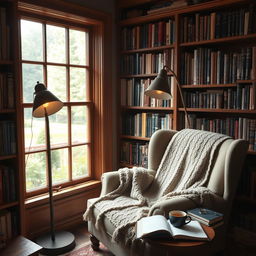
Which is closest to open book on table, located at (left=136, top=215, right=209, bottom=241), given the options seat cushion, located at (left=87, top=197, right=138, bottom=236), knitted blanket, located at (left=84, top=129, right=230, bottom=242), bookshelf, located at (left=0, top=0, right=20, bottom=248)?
knitted blanket, located at (left=84, top=129, right=230, bottom=242)

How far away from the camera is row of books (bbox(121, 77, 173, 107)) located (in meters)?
3.10

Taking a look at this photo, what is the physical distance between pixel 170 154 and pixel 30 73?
1440 millimetres

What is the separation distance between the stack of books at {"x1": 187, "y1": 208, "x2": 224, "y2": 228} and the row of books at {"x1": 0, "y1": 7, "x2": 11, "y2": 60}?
69.2 inches

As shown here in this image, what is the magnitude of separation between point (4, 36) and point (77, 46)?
0.93 meters

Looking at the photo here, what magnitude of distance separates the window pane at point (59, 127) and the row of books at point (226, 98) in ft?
3.99

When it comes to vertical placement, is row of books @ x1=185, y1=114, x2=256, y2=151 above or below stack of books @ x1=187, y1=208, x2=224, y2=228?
above

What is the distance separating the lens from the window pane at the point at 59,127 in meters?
2.94

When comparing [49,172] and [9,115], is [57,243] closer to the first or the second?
[49,172]

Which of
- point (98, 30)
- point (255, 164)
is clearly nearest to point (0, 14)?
point (98, 30)

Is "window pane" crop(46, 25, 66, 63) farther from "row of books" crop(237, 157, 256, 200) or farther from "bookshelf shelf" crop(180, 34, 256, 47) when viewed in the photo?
"row of books" crop(237, 157, 256, 200)

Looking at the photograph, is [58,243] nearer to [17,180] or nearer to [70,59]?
[17,180]

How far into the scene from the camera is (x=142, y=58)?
10.4 feet

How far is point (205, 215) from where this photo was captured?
1.78 m

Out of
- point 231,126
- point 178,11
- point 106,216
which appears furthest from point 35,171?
point 178,11
